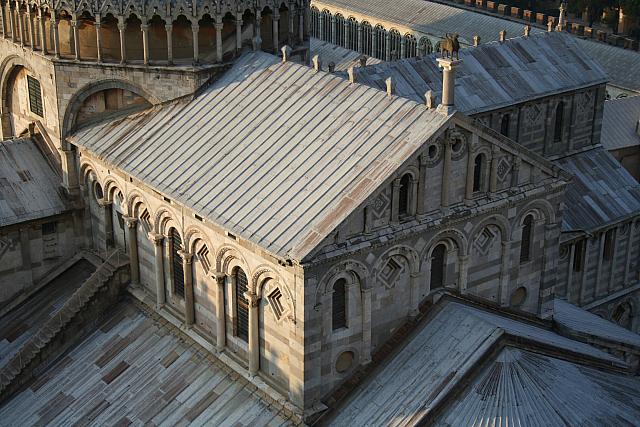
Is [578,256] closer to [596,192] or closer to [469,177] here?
[596,192]

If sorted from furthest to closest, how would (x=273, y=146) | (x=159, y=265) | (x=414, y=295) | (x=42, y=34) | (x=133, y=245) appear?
(x=42, y=34)
(x=133, y=245)
(x=159, y=265)
(x=273, y=146)
(x=414, y=295)

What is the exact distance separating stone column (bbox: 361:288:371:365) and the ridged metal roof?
372 centimetres

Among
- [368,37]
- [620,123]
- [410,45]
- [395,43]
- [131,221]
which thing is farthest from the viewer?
[368,37]

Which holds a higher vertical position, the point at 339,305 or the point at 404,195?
the point at 404,195

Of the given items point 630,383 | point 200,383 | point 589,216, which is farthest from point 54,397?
point 589,216

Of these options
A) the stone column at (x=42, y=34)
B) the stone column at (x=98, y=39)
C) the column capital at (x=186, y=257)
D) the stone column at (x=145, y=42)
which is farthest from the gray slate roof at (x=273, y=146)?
the stone column at (x=42, y=34)

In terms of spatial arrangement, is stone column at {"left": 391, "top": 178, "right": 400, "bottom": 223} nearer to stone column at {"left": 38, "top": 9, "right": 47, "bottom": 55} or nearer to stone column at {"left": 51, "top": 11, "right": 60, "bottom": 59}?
stone column at {"left": 51, "top": 11, "right": 60, "bottom": 59}

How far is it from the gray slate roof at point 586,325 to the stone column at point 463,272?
6113 millimetres

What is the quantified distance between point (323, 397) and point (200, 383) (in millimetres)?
5662

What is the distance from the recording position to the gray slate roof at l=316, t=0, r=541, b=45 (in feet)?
327

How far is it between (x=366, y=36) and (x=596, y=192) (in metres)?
52.7

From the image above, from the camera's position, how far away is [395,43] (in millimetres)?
107000

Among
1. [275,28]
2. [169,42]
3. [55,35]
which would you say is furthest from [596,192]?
[55,35]

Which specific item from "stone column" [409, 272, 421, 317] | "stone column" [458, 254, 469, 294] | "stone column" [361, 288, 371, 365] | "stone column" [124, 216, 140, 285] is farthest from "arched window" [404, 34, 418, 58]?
"stone column" [361, 288, 371, 365]
